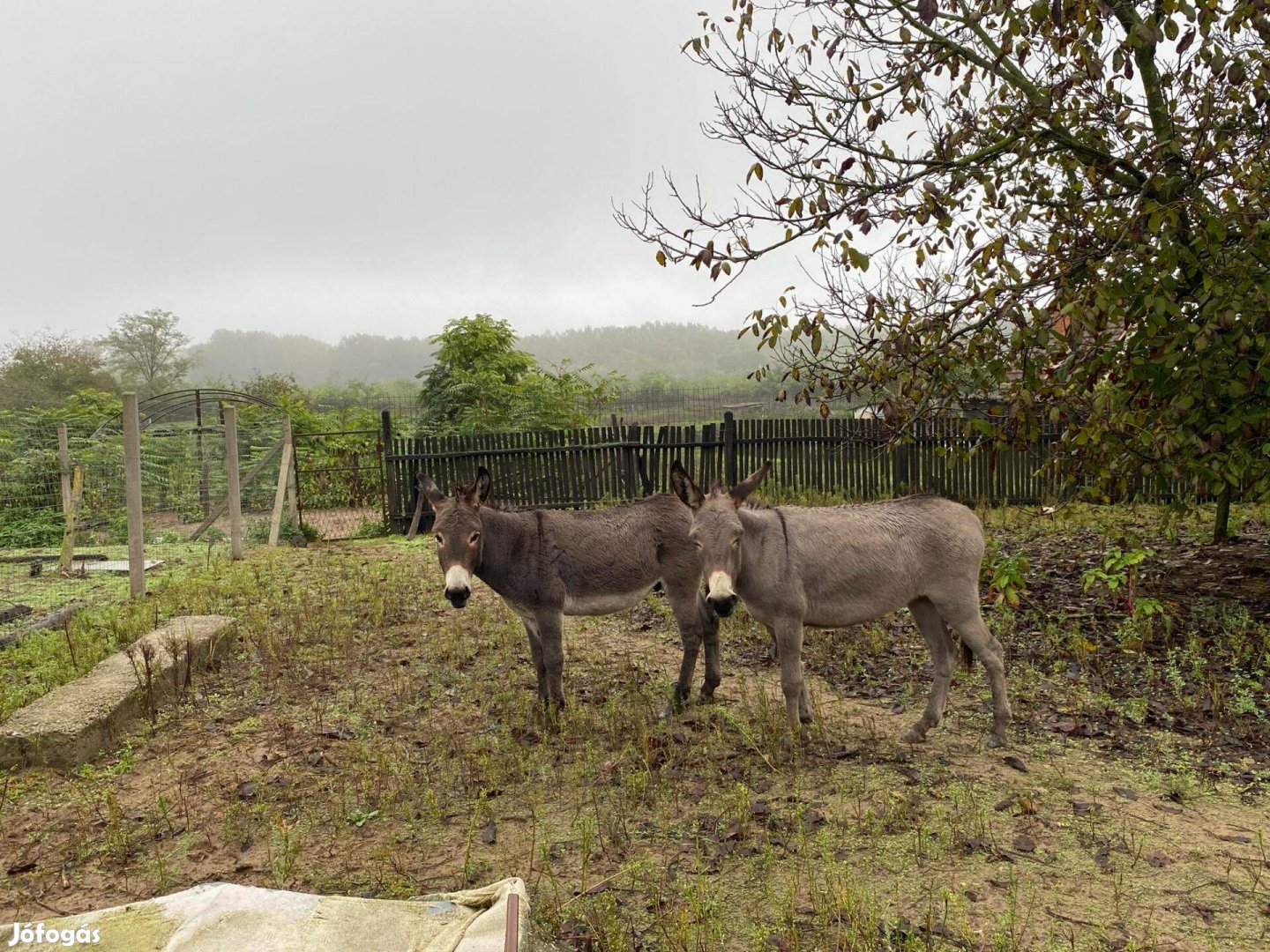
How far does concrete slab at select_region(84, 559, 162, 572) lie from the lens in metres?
12.9

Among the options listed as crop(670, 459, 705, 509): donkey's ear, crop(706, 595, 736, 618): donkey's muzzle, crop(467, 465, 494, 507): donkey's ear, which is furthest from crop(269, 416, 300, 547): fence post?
crop(706, 595, 736, 618): donkey's muzzle

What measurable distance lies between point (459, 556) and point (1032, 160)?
6.15 m

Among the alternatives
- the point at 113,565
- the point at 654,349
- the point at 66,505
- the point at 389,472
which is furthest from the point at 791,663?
the point at 654,349

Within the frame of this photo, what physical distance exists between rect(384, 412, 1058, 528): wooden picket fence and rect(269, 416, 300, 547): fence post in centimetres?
189

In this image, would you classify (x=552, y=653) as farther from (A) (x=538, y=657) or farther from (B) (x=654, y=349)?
(B) (x=654, y=349)

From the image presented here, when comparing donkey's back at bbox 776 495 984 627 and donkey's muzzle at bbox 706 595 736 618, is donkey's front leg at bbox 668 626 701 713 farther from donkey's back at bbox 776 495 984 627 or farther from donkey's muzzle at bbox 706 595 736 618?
donkey's muzzle at bbox 706 595 736 618

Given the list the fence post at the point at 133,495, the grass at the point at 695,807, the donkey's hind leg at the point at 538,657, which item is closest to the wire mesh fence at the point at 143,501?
the fence post at the point at 133,495

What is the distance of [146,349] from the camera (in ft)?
190

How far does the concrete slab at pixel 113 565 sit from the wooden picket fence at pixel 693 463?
4.71m

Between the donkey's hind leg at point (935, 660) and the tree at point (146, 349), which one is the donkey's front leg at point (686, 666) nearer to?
the donkey's hind leg at point (935, 660)

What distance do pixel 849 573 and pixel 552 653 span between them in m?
2.35

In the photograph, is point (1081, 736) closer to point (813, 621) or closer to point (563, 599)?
point (813, 621)

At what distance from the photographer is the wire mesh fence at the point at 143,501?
13.9 meters

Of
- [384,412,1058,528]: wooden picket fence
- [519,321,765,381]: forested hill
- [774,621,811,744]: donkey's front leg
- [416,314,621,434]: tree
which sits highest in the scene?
[519,321,765,381]: forested hill
